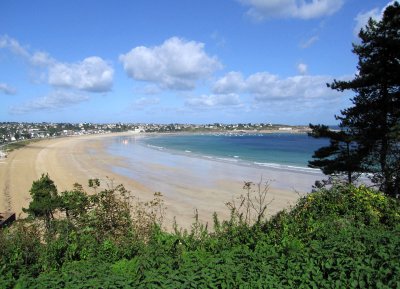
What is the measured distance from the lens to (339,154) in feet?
55.3

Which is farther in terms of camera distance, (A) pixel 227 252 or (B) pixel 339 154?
(B) pixel 339 154

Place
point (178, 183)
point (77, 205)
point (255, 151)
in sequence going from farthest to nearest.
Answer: point (255, 151) → point (178, 183) → point (77, 205)

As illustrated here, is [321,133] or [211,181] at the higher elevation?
[321,133]

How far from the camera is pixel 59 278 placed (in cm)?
417

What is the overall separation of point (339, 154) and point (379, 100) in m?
3.12

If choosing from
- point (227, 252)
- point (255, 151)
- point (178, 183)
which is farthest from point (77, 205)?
point (255, 151)

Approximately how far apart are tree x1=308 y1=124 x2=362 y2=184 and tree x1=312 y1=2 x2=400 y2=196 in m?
0.27

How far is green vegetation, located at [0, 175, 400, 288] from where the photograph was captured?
404 cm

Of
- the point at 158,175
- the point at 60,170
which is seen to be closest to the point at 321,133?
the point at 158,175

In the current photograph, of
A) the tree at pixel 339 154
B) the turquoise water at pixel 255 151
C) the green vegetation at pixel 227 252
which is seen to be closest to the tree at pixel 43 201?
the green vegetation at pixel 227 252

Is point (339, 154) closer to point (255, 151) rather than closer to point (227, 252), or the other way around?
point (227, 252)

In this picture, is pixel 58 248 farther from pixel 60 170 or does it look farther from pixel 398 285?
pixel 60 170

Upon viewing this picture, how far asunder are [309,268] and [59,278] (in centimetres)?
303

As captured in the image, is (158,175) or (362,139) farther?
(158,175)
